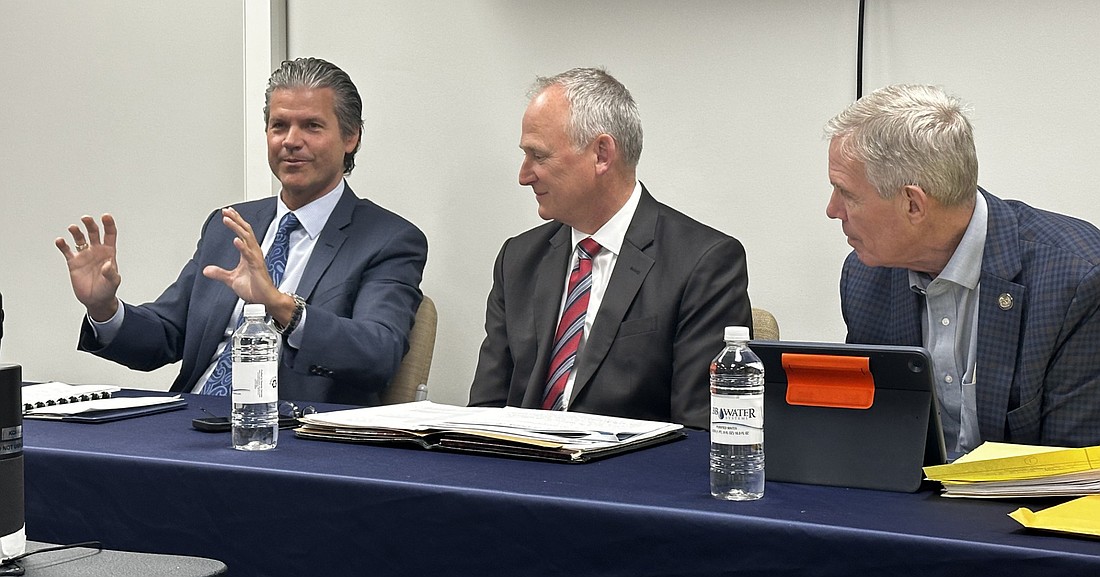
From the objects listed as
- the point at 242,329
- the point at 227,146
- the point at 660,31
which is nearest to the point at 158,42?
the point at 227,146

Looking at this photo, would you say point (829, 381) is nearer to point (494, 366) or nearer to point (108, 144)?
point (494, 366)

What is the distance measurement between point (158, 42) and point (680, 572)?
315 centimetres

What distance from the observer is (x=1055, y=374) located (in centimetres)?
188

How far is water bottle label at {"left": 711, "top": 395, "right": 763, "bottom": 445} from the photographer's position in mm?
1402

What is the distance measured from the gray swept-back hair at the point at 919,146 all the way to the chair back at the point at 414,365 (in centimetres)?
139

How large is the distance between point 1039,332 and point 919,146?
38 centimetres

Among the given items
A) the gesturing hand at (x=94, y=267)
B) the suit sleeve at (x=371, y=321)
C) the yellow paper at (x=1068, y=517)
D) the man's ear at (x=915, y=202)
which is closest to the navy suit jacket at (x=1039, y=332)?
the man's ear at (x=915, y=202)

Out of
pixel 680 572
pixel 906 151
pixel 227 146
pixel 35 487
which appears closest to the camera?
pixel 680 572

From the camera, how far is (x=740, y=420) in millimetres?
1403

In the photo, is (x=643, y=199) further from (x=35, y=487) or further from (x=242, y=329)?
(x=35, y=487)

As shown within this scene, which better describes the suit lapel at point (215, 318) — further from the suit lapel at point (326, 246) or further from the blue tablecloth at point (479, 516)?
the blue tablecloth at point (479, 516)

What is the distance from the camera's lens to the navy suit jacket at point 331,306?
9.21 ft

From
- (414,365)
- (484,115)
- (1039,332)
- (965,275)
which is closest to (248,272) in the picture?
(414,365)

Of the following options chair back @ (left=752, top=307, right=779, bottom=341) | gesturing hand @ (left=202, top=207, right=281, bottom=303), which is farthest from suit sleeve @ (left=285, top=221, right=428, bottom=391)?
chair back @ (left=752, top=307, right=779, bottom=341)
